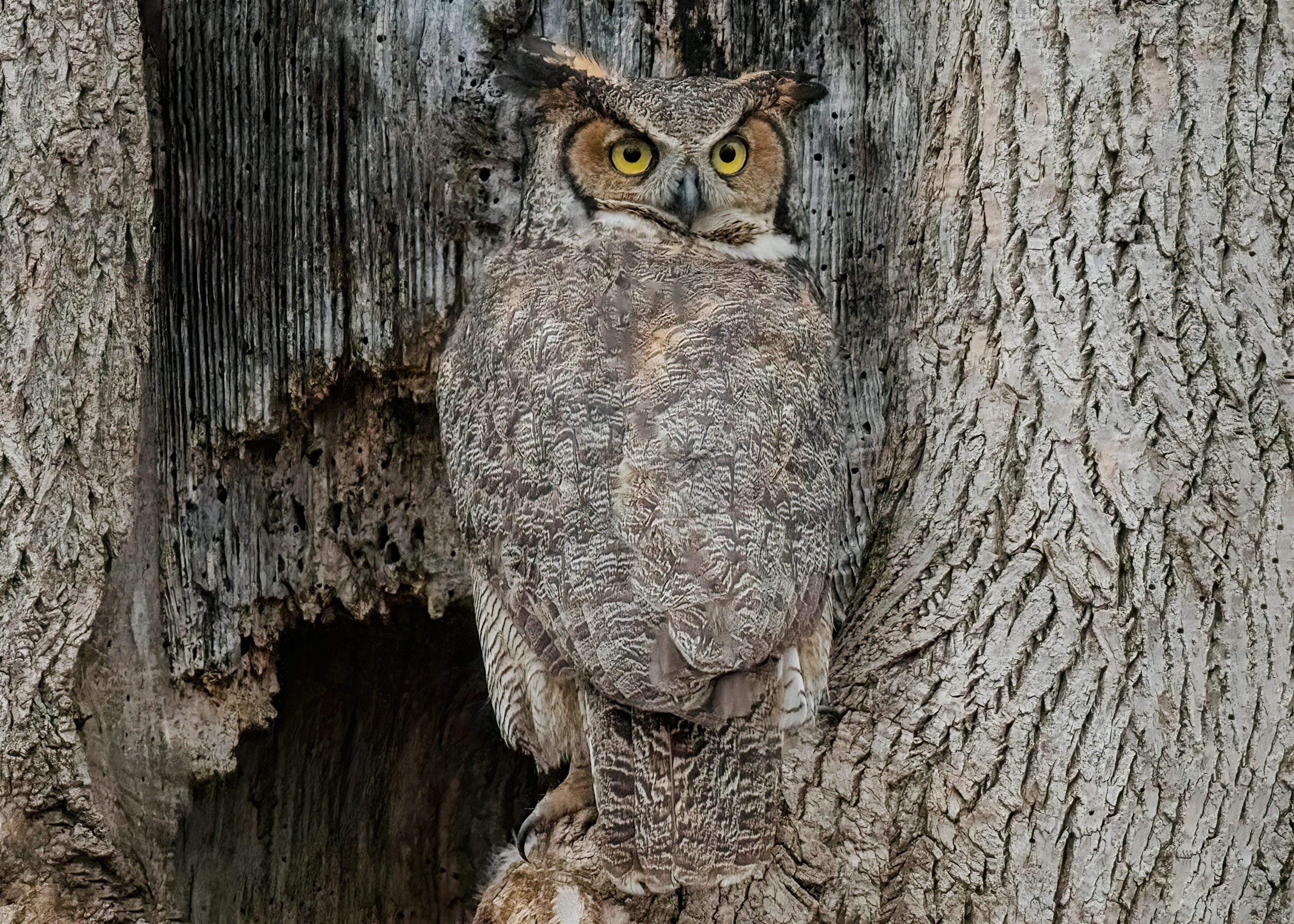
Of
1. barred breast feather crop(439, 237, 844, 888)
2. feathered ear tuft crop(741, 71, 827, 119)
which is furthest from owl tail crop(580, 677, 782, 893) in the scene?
feathered ear tuft crop(741, 71, 827, 119)

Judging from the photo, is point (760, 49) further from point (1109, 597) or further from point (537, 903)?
point (537, 903)

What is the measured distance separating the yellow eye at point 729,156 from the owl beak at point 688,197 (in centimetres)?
6

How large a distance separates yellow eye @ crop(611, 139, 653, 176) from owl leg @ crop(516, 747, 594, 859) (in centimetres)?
111

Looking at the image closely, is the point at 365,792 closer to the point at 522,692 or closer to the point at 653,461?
the point at 522,692

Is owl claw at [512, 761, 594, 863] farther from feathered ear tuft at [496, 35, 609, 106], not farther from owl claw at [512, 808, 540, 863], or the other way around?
feathered ear tuft at [496, 35, 609, 106]

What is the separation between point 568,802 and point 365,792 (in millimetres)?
790

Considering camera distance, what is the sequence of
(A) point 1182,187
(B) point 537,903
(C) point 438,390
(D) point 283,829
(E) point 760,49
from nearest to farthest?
→ (A) point 1182,187 → (B) point 537,903 → (C) point 438,390 → (E) point 760,49 → (D) point 283,829

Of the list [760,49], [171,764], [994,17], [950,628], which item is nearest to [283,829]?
[171,764]

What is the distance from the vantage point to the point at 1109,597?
194cm

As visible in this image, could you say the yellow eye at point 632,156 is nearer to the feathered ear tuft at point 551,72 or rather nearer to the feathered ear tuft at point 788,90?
the feathered ear tuft at point 551,72

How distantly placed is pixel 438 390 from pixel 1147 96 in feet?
4.41

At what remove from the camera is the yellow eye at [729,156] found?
233cm

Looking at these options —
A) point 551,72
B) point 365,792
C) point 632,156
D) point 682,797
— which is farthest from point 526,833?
point 551,72

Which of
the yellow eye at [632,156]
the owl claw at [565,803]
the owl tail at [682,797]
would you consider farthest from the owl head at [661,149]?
the owl claw at [565,803]
